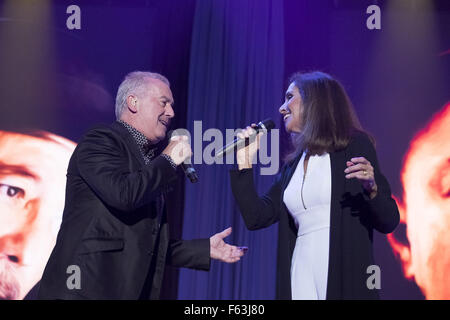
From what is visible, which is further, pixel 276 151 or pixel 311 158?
pixel 276 151

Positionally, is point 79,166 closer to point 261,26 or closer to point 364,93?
point 261,26

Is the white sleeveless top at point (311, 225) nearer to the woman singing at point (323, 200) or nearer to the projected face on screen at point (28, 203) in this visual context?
the woman singing at point (323, 200)

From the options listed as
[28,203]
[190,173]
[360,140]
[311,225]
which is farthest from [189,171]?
[28,203]

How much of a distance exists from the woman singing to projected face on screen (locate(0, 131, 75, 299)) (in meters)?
2.27

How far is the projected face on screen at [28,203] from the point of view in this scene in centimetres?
380

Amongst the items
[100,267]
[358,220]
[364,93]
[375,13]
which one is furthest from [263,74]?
[100,267]

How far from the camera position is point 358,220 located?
70.4 inches

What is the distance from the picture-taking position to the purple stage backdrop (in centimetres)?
350

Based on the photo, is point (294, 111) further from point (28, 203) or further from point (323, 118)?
point (28, 203)

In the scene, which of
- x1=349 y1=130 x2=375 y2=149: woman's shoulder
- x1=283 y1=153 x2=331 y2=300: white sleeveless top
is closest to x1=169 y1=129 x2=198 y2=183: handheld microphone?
x1=283 y1=153 x2=331 y2=300: white sleeveless top

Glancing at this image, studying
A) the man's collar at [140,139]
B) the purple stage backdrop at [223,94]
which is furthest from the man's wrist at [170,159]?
the purple stage backdrop at [223,94]

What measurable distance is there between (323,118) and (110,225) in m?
0.90

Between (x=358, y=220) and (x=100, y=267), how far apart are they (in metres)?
0.88

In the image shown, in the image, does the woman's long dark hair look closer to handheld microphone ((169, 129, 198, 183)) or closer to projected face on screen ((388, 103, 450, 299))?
handheld microphone ((169, 129, 198, 183))
